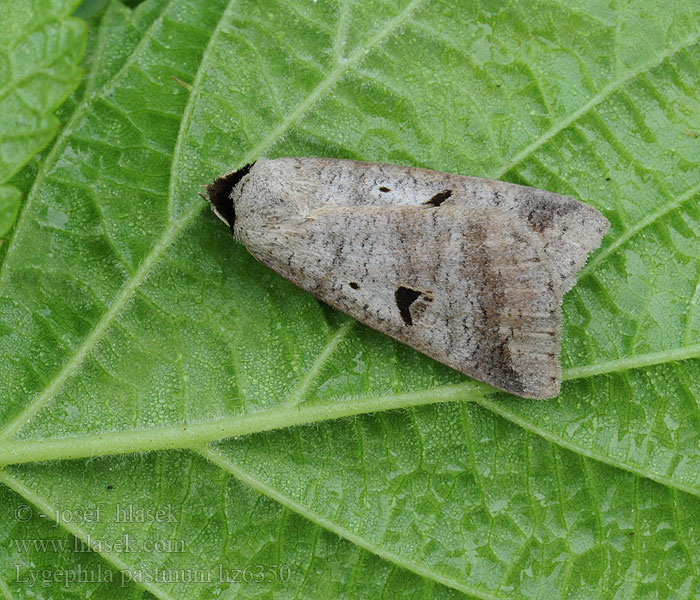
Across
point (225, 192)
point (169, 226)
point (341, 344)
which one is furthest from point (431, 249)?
point (169, 226)

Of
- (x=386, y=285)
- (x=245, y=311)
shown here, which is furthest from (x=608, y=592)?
(x=245, y=311)

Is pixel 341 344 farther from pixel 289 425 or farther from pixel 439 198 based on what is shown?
pixel 439 198

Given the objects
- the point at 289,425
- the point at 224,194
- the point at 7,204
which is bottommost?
the point at 289,425

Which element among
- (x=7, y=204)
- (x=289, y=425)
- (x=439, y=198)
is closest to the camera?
(x=7, y=204)

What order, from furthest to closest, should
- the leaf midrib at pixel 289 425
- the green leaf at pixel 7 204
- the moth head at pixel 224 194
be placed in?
the moth head at pixel 224 194 < the leaf midrib at pixel 289 425 < the green leaf at pixel 7 204

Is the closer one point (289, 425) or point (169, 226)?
point (289, 425)

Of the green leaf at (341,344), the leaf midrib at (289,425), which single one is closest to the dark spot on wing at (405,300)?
the green leaf at (341,344)

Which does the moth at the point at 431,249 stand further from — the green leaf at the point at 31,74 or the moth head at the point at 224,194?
the green leaf at the point at 31,74

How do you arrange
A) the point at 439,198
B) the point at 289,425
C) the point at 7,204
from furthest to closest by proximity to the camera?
the point at 439,198
the point at 289,425
the point at 7,204

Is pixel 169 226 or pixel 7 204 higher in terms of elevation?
Answer: pixel 169 226
